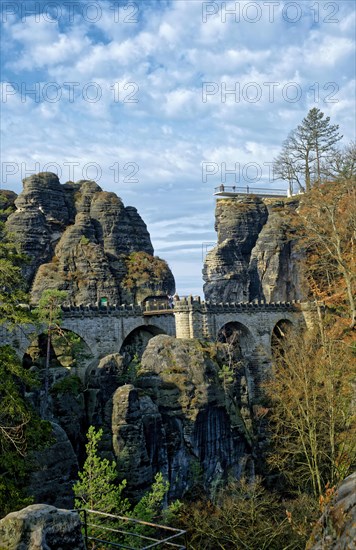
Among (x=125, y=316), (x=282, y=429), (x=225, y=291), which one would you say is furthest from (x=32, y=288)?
(x=282, y=429)

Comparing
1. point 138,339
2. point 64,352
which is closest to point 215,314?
point 138,339

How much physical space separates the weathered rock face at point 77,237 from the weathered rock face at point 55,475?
2531 centimetres

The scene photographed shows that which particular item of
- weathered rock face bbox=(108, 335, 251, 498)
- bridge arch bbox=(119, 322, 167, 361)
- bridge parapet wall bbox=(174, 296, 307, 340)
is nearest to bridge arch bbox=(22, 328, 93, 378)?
weathered rock face bbox=(108, 335, 251, 498)

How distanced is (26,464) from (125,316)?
77.4 feet

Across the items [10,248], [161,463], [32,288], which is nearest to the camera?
[10,248]

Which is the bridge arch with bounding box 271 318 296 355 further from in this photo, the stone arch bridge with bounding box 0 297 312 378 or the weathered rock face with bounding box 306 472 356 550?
the weathered rock face with bounding box 306 472 356 550

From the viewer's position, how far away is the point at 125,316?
40.4 m

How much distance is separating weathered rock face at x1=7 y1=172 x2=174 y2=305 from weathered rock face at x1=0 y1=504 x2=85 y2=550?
40.0m

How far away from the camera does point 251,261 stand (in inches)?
2172

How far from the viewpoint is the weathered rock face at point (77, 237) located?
4753cm

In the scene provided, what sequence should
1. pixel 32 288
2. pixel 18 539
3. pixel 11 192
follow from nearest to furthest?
pixel 18 539, pixel 32 288, pixel 11 192

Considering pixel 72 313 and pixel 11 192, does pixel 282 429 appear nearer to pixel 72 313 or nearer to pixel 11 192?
pixel 72 313

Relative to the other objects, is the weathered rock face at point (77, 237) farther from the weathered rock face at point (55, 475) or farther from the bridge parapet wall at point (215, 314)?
the weathered rock face at point (55, 475)

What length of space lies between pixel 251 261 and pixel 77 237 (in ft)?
59.2
